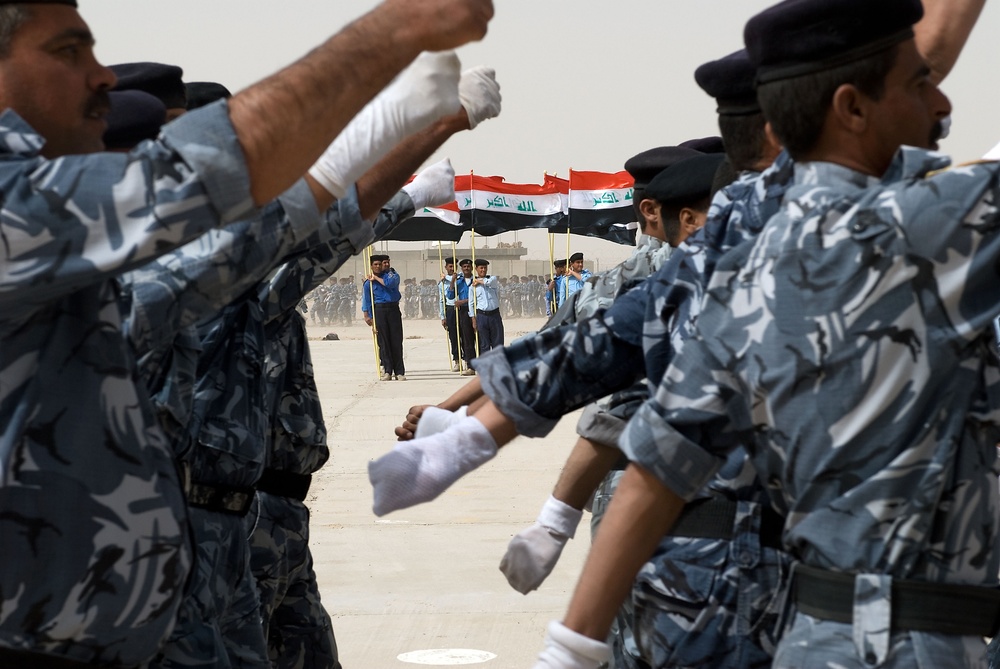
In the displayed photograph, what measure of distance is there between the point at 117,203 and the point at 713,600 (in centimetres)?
168

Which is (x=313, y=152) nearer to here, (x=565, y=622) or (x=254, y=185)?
(x=254, y=185)

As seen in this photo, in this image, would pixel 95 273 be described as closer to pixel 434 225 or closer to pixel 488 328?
pixel 434 225

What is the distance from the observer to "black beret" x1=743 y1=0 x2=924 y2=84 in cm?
210

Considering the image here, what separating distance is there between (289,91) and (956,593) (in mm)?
1119

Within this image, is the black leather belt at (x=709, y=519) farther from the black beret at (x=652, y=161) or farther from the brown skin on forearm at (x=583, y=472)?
the black beret at (x=652, y=161)

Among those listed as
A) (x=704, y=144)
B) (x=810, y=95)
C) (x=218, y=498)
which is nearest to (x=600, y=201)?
(x=704, y=144)

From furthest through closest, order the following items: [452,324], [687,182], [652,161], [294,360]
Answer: [452,324] → [652,161] → [294,360] → [687,182]

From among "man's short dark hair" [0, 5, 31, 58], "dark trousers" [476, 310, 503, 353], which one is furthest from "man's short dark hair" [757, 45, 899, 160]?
"dark trousers" [476, 310, 503, 353]

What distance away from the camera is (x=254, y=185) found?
1.91 metres

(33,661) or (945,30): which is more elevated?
(945,30)

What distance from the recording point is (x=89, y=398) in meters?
2.14

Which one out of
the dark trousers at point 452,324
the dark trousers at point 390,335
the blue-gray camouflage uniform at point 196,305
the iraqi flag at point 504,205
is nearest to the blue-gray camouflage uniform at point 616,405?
the blue-gray camouflage uniform at point 196,305

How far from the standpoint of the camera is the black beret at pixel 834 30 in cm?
210

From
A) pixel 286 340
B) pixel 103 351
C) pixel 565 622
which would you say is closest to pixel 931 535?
pixel 565 622
